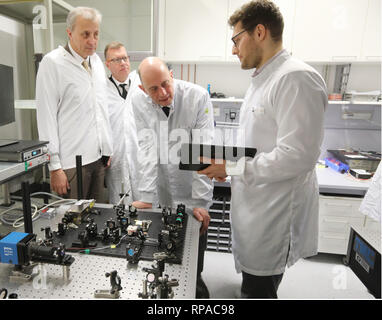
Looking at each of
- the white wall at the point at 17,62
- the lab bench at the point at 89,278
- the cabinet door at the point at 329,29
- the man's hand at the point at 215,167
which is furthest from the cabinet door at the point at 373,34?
the white wall at the point at 17,62

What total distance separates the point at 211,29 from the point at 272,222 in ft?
6.47

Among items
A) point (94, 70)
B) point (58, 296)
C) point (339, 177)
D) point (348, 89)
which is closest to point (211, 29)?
point (94, 70)

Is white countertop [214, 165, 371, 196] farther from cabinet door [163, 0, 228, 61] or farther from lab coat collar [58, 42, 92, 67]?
lab coat collar [58, 42, 92, 67]

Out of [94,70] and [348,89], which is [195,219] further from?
[348,89]

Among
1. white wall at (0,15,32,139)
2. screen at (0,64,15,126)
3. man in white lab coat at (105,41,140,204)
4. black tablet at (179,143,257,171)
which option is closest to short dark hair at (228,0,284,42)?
black tablet at (179,143,257,171)

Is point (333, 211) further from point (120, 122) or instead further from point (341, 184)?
point (120, 122)

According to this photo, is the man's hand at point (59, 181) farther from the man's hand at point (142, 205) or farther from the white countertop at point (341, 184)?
the white countertop at point (341, 184)

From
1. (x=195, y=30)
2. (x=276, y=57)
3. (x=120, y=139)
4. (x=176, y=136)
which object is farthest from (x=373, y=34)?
(x=120, y=139)

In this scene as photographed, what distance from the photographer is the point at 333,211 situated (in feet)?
7.39

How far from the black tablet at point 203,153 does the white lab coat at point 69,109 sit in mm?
946

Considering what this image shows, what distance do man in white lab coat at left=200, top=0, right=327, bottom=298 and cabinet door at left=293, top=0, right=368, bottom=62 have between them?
60.4 inches

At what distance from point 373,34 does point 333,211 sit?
1511mm
